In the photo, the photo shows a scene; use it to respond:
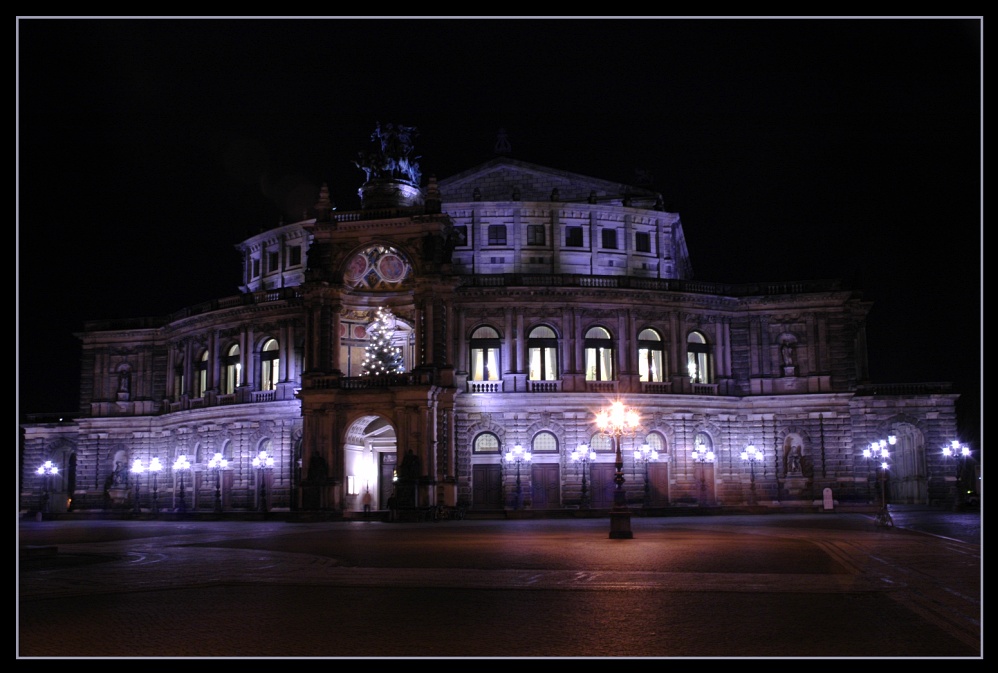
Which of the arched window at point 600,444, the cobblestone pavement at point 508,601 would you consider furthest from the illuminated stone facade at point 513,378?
the cobblestone pavement at point 508,601

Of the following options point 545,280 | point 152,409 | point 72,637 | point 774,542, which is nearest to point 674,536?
point 774,542

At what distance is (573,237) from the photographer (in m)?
69.5

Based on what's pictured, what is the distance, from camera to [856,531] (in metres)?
37.2

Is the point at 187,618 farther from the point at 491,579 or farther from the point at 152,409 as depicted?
the point at 152,409

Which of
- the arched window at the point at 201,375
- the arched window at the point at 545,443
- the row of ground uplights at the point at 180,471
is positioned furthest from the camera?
the arched window at the point at 201,375

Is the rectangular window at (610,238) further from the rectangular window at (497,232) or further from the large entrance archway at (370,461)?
the large entrance archway at (370,461)

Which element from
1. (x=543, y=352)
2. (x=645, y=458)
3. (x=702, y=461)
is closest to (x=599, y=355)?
(x=543, y=352)

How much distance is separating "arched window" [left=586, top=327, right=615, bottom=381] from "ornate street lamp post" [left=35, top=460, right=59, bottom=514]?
4124 centimetres

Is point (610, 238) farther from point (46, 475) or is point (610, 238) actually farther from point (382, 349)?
point (46, 475)

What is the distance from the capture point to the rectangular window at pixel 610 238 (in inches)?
2749

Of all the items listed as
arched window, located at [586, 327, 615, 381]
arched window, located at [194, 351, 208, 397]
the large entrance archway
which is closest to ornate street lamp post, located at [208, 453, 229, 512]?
arched window, located at [194, 351, 208, 397]

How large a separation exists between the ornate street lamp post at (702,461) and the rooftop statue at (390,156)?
23.8m

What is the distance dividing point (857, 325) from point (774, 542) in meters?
42.0

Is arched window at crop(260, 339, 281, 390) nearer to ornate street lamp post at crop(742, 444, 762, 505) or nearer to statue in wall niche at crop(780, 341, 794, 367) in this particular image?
ornate street lamp post at crop(742, 444, 762, 505)
